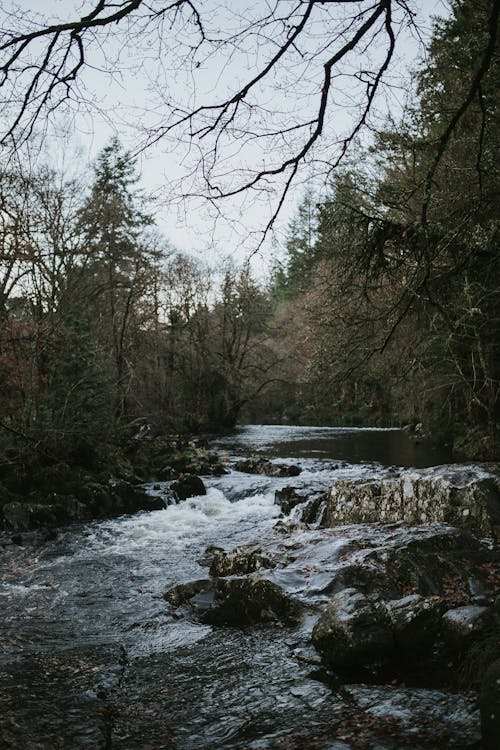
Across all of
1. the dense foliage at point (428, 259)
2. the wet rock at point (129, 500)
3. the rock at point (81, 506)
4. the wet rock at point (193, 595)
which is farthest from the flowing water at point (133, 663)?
the dense foliage at point (428, 259)

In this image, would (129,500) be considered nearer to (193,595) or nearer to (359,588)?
(193,595)

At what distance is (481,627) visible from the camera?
13.9ft

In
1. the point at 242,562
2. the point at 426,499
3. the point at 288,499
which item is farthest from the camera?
the point at 288,499

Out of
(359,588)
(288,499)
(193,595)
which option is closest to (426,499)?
(359,588)

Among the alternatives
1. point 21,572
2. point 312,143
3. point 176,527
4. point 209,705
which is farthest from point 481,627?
point 176,527

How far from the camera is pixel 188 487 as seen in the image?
13477 millimetres

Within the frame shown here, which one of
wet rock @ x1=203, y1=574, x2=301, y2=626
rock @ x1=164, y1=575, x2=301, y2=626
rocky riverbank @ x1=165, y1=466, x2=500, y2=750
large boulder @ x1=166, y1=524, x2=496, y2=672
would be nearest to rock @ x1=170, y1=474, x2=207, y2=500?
rocky riverbank @ x1=165, y1=466, x2=500, y2=750

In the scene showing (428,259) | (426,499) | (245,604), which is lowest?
(245,604)

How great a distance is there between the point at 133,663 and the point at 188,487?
8623 mm

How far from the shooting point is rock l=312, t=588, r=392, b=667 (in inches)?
170

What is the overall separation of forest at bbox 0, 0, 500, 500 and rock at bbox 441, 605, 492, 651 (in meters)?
2.19

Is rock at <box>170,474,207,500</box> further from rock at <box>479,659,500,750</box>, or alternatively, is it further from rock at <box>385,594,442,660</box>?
rock at <box>479,659,500,750</box>

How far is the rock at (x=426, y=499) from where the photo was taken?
7086mm

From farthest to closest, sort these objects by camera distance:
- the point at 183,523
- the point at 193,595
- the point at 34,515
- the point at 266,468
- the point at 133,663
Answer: the point at 266,468, the point at 183,523, the point at 34,515, the point at 193,595, the point at 133,663
